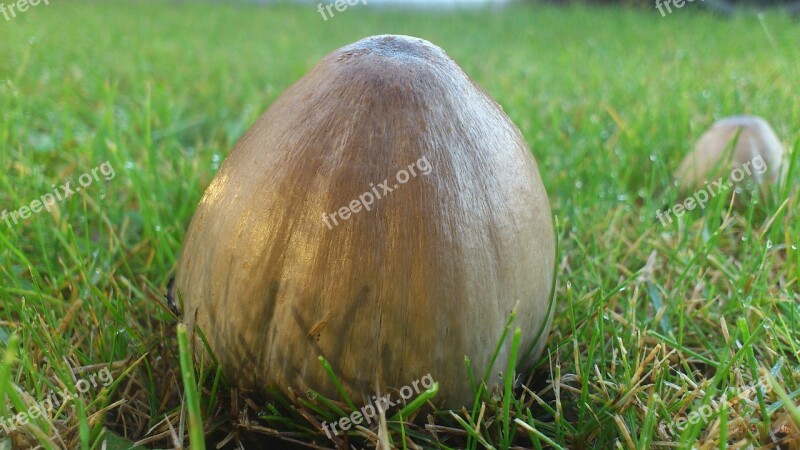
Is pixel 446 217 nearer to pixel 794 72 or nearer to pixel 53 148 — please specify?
pixel 53 148

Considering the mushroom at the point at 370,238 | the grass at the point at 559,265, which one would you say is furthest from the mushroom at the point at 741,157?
the mushroom at the point at 370,238

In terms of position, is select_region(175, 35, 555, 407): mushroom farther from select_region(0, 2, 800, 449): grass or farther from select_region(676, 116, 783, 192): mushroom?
select_region(676, 116, 783, 192): mushroom

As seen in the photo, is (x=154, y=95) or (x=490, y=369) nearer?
(x=490, y=369)

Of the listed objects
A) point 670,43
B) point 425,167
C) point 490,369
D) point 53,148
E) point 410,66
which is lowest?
point 670,43

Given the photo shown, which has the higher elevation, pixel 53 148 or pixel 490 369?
pixel 53 148

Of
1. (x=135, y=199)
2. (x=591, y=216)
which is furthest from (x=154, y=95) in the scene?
(x=591, y=216)

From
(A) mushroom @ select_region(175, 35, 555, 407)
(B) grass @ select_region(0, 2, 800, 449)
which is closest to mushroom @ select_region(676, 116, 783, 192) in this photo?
(B) grass @ select_region(0, 2, 800, 449)
